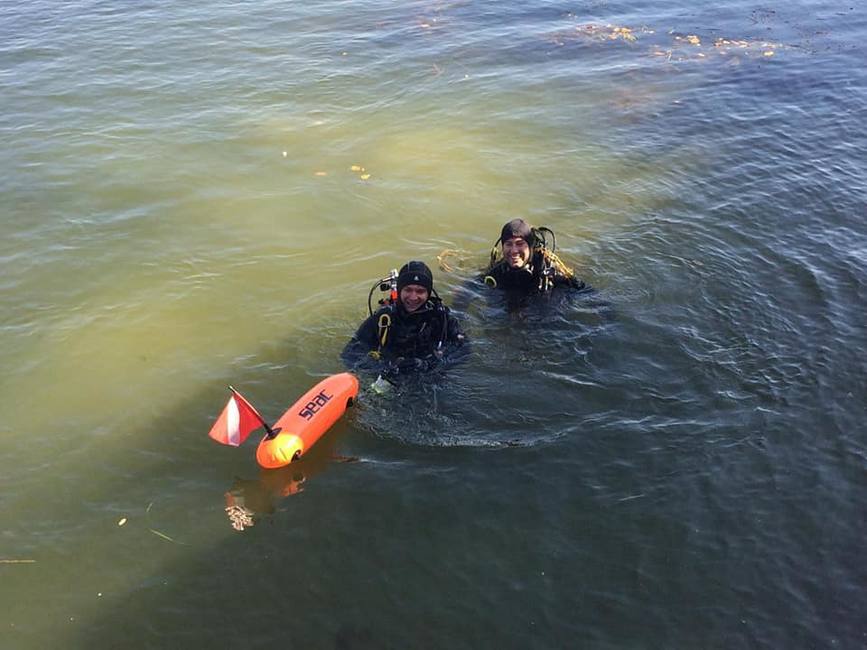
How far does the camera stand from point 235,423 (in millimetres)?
6445

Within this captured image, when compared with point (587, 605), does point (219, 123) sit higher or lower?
higher

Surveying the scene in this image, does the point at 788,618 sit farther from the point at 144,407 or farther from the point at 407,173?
the point at 407,173

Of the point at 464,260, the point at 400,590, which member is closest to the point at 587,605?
the point at 400,590

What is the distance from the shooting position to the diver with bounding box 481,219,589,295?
27.3ft

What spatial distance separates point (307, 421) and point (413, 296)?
166cm

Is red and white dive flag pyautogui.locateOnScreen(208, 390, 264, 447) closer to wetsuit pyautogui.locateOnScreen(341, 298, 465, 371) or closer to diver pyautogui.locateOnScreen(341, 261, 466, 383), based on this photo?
diver pyautogui.locateOnScreen(341, 261, 466, 383)

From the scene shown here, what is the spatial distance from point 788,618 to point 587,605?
1.44m

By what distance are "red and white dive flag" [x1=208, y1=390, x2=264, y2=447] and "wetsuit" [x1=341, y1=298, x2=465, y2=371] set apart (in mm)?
1644

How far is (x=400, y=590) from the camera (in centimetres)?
566

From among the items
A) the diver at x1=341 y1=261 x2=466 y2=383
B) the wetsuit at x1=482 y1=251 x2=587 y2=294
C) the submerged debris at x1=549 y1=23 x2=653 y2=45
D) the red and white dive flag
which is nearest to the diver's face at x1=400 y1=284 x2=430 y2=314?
the diver at x1=341 y1=261 x2=466 y2=383

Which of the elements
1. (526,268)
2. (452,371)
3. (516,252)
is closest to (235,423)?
(452,371)

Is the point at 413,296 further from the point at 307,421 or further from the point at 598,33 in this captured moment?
the point at 598,33

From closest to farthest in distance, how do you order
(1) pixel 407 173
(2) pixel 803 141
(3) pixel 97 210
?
1. (3) pixel 97 210
2. (1) pixel 407 173
3. (2) pixel 803 141

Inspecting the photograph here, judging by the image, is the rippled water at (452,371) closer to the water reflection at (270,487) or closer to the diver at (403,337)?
the water reflection at (270,487)
